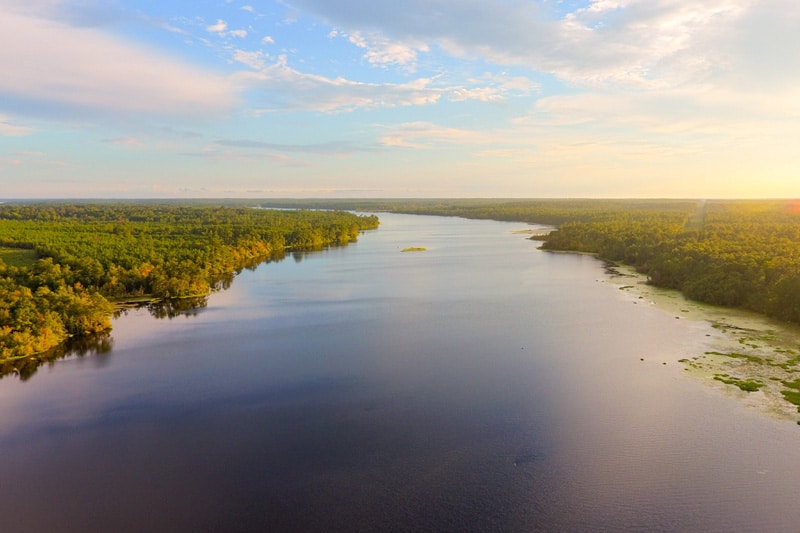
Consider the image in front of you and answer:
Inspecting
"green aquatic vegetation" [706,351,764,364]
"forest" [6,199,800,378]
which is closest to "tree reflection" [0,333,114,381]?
"forest" [6,199,800,378]

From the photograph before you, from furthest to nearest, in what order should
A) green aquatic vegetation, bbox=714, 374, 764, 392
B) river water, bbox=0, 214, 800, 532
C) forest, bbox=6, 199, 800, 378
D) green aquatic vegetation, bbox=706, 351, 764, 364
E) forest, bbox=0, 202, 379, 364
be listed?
forest, bbox=6, 199, 800, 378, forest, bbox=0, 202, 379, 364, green aquatic vegetation, bbox=706, 351, 764, 364, green aquatic vegetation, bbox=714, 374, 764, 392, river water, bbox=0, 214, 800, 532

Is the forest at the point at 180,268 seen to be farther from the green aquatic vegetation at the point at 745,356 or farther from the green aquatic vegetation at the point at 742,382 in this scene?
the green aquatic vegetation at the point at 742,382

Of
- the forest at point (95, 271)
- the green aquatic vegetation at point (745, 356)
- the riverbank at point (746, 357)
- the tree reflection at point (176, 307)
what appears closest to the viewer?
the riverbank at point (746, 357)

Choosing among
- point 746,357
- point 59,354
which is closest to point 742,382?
point 746,357

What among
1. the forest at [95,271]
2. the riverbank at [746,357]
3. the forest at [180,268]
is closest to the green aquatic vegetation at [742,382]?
the riverbank at [746,357]

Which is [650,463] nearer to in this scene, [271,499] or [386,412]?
[386,412]

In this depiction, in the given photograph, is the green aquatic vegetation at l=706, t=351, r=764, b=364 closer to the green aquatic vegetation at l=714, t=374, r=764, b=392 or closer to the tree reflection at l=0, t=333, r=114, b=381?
the green aquatic vegetation at l=714, t=374, r=764, b=392
